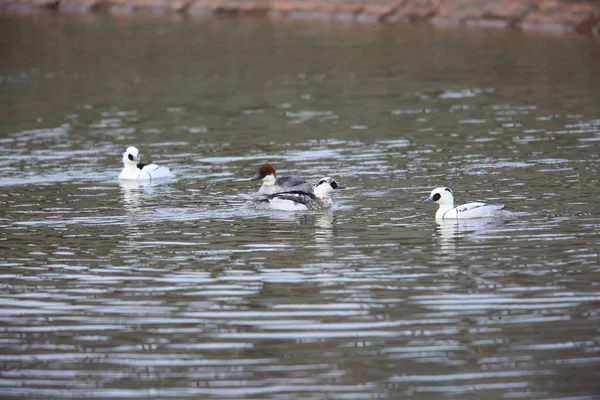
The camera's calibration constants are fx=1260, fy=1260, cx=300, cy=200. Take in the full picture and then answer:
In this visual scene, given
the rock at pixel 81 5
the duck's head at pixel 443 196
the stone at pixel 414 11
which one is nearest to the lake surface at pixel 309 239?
the duck's head at pixel 443 196

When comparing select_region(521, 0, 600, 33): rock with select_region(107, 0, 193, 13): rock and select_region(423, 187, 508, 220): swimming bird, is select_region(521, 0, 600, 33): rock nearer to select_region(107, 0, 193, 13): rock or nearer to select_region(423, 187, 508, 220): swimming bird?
Answer: select_region(107, 0, 193, 13): rock

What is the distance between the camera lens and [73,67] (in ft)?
129

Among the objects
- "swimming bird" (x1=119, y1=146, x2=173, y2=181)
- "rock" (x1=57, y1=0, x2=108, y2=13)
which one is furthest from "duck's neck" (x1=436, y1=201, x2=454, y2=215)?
"rock" (x1=57, y1=0, x2=108, y2=13)

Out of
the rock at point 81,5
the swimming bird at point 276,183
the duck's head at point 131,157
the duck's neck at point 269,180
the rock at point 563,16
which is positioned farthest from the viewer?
the rock at point 81,5

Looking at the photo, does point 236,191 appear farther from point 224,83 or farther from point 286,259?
point 224,83

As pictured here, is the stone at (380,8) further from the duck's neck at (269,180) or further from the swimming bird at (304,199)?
the swimming bird at (304,199)

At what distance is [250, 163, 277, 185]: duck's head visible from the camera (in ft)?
65.2

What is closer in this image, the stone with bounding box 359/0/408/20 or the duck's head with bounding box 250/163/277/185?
the duck's head with bounding box 250/163/277/185

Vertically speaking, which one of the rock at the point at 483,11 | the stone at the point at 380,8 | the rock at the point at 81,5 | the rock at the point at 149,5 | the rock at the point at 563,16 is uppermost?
the rock at the point at 81,5

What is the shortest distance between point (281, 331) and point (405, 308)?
1.36 metres

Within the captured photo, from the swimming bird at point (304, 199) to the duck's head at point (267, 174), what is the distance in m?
1.29

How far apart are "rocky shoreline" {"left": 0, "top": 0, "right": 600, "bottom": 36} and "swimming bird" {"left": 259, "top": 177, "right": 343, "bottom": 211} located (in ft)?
74.8

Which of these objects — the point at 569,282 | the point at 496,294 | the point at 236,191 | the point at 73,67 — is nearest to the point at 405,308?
the point at 496,294

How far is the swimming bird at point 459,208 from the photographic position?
54.7 ft
